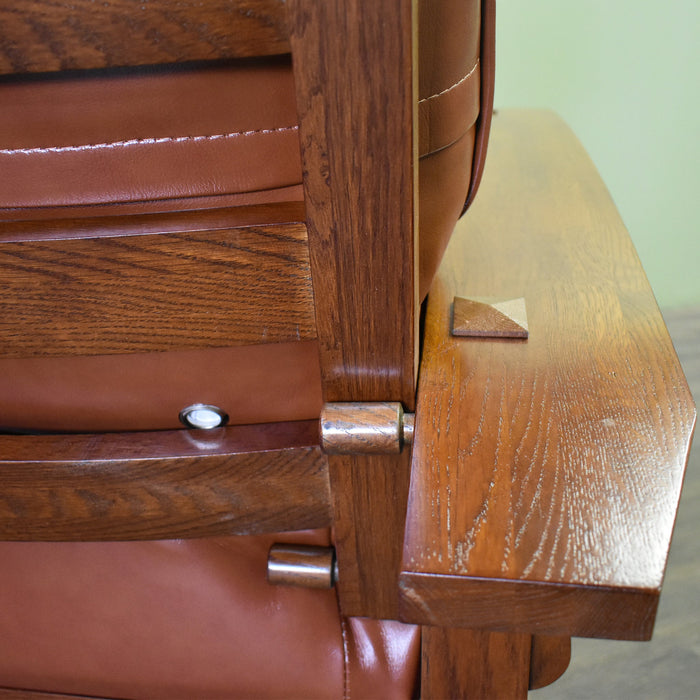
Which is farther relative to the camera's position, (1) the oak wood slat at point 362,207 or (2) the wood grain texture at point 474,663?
(2) the wood grain texture at point 474,663

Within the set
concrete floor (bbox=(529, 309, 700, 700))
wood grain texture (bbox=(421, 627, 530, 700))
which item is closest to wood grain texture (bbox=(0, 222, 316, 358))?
wood grain texture (bbox=(421, 627, 530, 700))

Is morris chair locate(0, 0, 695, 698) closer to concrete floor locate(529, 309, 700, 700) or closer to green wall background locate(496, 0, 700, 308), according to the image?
concrete floor locate(529, 309, 700, 700)

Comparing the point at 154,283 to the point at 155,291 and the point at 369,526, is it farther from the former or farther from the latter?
the point at 369,526

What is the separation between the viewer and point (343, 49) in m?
0.32

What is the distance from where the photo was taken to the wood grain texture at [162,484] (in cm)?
46

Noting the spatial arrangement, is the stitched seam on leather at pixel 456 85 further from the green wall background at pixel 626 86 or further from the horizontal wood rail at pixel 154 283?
the green wall background at pixel 626 86

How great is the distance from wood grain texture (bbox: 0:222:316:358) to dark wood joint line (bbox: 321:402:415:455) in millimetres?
54

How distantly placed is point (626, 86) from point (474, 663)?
1327 mm

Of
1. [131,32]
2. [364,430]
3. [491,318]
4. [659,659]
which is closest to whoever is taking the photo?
[131,32]

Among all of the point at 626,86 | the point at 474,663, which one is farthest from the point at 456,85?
the point at 626,86

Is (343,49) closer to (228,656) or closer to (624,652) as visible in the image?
(228,656)

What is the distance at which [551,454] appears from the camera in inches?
15.2

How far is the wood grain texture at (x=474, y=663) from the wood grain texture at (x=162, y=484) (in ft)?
0.38

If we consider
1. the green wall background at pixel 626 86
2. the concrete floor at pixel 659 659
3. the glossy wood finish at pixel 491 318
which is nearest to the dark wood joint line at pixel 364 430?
the glossy wood finish at pixel 491 318
